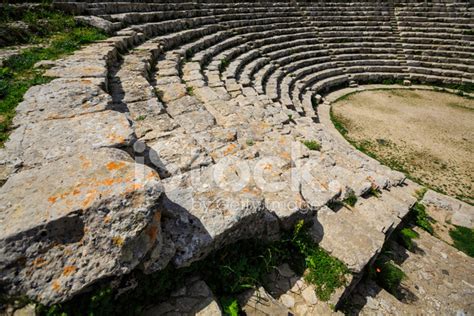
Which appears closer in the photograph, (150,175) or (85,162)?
(150,175)

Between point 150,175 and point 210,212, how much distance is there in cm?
68

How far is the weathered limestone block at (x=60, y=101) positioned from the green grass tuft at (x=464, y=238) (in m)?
6.84

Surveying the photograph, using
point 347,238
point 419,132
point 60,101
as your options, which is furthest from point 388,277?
point 419,132

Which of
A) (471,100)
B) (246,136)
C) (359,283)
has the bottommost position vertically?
(471,100)

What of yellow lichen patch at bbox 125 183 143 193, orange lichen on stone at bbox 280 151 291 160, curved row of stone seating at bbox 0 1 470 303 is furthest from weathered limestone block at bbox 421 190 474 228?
yellow lichen patch at bbox 125 183 143 193

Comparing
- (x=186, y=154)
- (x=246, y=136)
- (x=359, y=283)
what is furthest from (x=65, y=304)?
(x=246, y=136)

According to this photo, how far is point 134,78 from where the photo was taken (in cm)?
544

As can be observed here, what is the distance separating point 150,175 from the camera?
2107 mm

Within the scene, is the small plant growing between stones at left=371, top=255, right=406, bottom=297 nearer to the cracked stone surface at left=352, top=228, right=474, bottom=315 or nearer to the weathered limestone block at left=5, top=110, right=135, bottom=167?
the cracked stone surface at left=352, top=228, right=474, bottom=315

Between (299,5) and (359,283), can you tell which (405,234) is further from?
(299,5)

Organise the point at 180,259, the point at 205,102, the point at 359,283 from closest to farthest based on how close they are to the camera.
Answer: the point at 180,259, the point at 359,283, the point at 205,102

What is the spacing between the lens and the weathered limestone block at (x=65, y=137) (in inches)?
106

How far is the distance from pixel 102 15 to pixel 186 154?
735 centimetres

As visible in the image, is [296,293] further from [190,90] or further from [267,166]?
[190,90]
